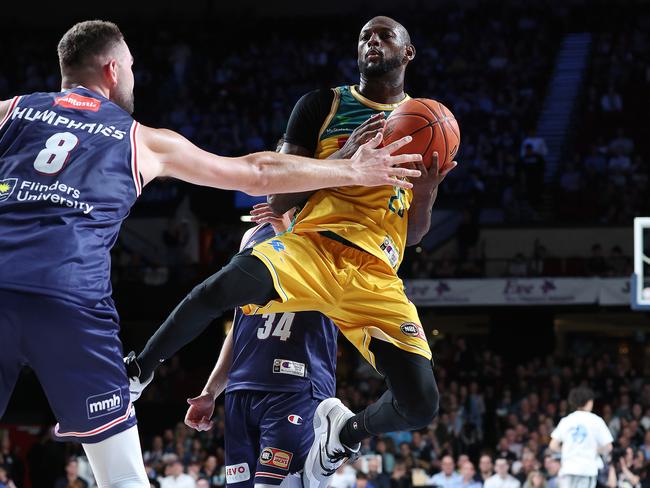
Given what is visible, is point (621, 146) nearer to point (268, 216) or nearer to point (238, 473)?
point (268, 216)

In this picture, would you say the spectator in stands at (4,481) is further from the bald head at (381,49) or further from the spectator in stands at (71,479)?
the bald head at (381,49)

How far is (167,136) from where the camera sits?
3633mm

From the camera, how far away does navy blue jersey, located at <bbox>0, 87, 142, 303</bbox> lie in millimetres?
3258

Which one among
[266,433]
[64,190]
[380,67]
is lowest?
[266,433]

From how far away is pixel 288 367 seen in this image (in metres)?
5.38

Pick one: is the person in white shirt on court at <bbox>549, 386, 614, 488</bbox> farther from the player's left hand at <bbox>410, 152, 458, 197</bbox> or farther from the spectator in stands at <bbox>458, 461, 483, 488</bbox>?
the player's left hand at <bbox>410, 152, 458, 197</bbox>

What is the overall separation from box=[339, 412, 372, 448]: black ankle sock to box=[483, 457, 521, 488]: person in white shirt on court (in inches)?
291

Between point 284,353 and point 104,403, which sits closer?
point 104,403

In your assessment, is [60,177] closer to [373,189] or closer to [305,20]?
[373,189]

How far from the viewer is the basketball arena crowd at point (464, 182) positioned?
13766 mm

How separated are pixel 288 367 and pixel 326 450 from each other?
20.3 inches

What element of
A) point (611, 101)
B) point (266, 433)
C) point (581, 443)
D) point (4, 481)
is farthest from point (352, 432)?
point (611, 101)

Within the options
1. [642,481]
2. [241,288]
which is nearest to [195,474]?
[642,481]

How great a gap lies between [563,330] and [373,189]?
21.3 metres
